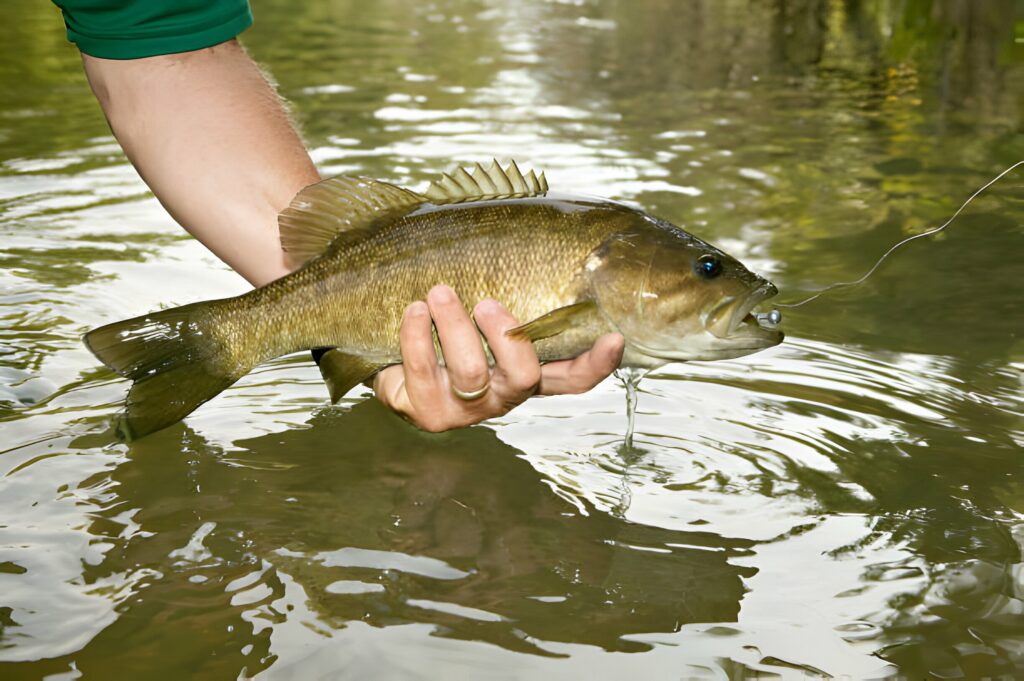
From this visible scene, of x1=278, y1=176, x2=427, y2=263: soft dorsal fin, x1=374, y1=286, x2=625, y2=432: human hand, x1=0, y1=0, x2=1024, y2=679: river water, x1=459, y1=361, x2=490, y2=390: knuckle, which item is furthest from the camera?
x1=278, y1=176, x2=427, y2=263: soft dorsal fin

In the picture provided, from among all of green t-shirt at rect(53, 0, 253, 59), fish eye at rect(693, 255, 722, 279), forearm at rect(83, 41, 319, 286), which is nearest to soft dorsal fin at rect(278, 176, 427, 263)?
forearm at rect(83, 41, 319, 286)

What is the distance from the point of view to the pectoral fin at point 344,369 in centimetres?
363

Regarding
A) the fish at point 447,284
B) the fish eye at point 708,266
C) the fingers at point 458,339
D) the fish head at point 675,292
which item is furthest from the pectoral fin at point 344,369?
the fish eye at point 708,266

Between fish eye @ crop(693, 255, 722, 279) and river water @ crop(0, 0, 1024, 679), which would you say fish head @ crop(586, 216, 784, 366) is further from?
river water @ crop(0, 0, 1024, 679)

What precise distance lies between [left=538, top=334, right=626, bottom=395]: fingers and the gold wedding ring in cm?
22

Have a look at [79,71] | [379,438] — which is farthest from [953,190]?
[79,71]

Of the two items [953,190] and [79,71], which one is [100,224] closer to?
[953,190]

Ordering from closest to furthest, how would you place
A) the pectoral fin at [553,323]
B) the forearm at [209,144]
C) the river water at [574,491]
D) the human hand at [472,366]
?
the river water at [574,491] → the pectoral fin at [553,323] → the human hand at [472,366] → the forearm at [209,144]

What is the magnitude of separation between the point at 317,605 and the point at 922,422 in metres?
2.51

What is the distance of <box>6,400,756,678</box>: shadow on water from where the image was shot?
321cm

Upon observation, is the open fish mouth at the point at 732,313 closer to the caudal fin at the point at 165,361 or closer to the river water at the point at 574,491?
the river water at the point at 574,491

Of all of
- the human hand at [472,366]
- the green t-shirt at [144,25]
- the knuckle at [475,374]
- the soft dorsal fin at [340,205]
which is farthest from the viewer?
the green t-shirt at [144,25]

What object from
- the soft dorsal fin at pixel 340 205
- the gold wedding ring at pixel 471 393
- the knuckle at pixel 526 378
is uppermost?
the soft dorsal fin at pixel 340 205

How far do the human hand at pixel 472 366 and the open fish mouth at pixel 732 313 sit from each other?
0.27 m
